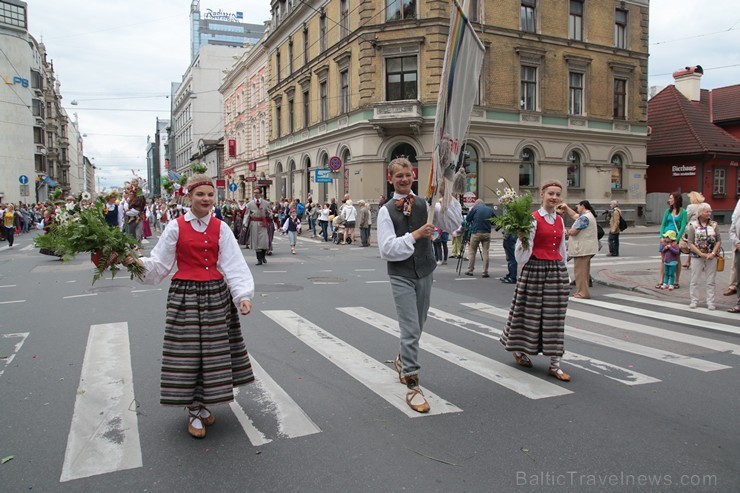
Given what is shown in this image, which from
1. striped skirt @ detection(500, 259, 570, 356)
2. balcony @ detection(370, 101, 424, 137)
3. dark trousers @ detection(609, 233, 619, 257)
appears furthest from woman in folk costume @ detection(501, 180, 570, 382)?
balcony @ detection(370, 101, 424, 137)

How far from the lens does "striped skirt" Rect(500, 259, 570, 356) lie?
5.48m

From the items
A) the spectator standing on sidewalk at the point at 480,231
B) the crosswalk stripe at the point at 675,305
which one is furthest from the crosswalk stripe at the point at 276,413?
the spectator standing on sidewalk at the point at 480,231

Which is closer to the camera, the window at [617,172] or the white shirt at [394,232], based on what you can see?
the white shirt at [394,232]

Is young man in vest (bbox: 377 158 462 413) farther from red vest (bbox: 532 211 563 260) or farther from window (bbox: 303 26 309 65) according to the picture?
window (bbox: 303 26 309 65)

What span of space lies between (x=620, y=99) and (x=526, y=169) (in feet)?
27.4

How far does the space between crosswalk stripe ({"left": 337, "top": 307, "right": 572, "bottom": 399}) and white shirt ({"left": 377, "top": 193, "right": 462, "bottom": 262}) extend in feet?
5.31

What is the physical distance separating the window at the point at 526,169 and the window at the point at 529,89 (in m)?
2.29

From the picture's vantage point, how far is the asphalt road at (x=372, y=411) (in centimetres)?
350

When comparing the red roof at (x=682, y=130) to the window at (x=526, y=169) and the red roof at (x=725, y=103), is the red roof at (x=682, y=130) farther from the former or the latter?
the window at (x=526, y=169)

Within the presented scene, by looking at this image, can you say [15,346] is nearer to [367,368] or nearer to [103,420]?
[103,420]

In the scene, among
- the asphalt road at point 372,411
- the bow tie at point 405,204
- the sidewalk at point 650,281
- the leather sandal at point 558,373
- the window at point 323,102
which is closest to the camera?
the asphalt road at point 372,411

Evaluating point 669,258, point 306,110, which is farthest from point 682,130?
point 669,258

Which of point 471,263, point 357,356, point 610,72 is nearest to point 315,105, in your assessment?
point 610,72

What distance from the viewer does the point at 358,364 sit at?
5848mm
